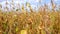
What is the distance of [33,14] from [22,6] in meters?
0.24

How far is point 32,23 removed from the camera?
2.50m

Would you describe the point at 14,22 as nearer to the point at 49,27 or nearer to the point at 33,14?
the point at 33,14

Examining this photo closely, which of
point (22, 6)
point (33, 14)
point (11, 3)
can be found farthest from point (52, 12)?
point (11, 3)

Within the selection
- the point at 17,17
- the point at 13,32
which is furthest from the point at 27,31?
the point at 17,17

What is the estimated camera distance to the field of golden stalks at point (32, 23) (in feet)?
7.79

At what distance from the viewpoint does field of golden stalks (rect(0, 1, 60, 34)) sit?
7.79 feet

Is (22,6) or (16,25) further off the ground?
(22,6)

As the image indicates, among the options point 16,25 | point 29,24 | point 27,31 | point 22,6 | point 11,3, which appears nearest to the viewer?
point 27,31

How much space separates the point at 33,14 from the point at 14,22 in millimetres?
384

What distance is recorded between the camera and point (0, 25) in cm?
289

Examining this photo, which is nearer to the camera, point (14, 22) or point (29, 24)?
point (29, 24)

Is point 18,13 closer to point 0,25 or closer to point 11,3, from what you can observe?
point 11,3

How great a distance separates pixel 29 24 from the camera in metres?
2.50

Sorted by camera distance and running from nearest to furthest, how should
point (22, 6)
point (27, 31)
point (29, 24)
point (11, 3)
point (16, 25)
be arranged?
point (27, 31) → point (29, 24) → point (16, 25) → point (22, 6) → point (11, 3)
